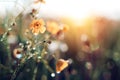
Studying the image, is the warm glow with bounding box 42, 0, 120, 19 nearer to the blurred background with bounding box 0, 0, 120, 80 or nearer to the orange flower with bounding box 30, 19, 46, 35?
the blurred background with bounding box 0, 0, 120, 80

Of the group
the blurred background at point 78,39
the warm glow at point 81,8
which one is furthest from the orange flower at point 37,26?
the warm glow at point 81,8

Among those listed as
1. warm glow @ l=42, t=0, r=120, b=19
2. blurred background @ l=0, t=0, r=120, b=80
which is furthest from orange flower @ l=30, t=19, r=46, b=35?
warm glow @ l=42, t=0, r=120, b=19

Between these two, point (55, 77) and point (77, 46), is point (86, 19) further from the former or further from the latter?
point (55, 77)

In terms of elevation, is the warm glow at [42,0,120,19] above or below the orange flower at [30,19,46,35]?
below

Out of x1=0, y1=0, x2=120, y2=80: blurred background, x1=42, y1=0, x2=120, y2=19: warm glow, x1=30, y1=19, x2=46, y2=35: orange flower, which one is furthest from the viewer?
x1=42, y1=0, x2=120, y2=19: warm glow

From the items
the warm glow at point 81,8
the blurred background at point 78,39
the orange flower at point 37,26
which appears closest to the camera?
the orange flower at point 37,26

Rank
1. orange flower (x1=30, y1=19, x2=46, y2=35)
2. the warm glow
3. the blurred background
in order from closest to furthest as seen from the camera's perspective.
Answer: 1. orange flower (x1=30, y1=19, x2=46, y2=35)
2. the blurred background
3. the warm glow

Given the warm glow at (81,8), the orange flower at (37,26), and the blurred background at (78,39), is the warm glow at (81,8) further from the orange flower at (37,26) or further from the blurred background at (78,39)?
the orange flower at (37,26)

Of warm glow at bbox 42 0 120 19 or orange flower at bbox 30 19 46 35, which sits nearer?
orange flower at bbox 30 19 46 35

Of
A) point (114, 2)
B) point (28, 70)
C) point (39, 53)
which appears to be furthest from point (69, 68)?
point (114, 2)
